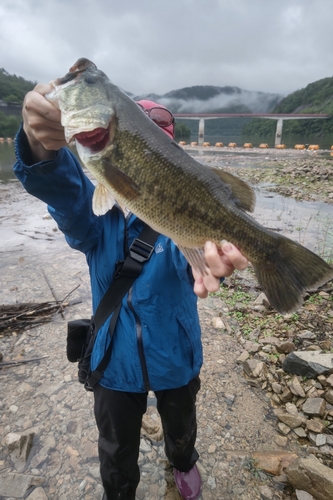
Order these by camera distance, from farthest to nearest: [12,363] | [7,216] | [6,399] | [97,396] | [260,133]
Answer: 1. [260,133]
2. [7,216]
3. [12,363]
4. [6,399]
5. [97,396]

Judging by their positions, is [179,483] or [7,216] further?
[7,216]

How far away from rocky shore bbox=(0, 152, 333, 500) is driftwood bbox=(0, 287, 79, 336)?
0.09 metres

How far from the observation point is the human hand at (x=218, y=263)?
6.06ft

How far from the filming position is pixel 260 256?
2.10 meters

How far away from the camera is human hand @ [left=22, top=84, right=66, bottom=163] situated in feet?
5.62

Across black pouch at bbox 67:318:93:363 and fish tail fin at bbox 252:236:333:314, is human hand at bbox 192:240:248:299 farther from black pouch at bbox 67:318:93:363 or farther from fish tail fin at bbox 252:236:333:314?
black pouch at bbox 67:318:93:363

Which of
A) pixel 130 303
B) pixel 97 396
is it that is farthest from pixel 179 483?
pixel 130 303

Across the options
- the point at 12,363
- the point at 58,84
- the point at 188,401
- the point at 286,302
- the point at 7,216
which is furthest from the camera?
the point at 7,216

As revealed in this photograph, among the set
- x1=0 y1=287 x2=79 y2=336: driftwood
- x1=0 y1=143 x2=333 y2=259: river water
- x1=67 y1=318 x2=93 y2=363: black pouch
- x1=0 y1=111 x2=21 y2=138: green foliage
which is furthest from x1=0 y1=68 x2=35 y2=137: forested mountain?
x1=67 y1=318 x2=93 y2=363: black pouch

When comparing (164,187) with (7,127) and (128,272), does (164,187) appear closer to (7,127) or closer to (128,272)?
(128,272)

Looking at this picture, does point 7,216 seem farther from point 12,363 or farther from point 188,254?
point 188,254

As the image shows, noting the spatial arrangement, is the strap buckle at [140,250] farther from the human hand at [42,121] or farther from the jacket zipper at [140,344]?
the human hand at [42,121]

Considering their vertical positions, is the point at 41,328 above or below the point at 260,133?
below

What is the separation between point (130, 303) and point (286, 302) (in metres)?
1.08
